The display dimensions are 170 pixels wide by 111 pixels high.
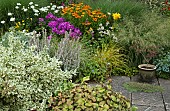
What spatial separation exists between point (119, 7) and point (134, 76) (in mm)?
1795

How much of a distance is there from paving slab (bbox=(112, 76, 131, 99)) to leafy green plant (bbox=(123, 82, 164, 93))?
0.27ft

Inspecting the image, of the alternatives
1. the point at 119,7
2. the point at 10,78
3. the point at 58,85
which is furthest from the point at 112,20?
the point at 10,78

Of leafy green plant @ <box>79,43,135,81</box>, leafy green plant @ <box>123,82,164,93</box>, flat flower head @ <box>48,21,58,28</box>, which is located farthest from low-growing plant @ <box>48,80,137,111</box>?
flat flower head @ <box>48,21,58,28</box>

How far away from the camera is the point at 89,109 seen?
10.7 feet

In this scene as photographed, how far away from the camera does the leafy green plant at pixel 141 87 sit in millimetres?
5202

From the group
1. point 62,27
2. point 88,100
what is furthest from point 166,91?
point 88,100

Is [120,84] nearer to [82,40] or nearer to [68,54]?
[68,54]

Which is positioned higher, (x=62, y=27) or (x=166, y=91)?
(x=62, y=27)

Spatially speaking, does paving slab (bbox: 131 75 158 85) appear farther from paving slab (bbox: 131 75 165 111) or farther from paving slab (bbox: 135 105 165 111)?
paving slab (bbox: 135 105 165 111)

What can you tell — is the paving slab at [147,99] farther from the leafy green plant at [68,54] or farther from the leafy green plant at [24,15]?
the leafy green plant at [24,15]

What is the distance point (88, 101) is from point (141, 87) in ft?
7.03

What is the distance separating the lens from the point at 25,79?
A: 12.2ft

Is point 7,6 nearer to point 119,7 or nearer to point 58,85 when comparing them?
point 119,7

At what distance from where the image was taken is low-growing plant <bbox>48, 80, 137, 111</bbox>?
3289mm
